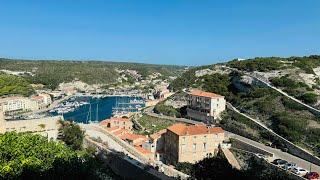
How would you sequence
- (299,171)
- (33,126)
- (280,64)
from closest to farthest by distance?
(33,126) < (299,171) < (280,64)

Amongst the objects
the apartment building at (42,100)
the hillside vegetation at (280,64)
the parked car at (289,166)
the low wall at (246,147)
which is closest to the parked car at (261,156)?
the low wall at (246,147)

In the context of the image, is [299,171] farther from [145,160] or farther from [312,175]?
[145,160]

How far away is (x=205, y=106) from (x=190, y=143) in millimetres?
14480

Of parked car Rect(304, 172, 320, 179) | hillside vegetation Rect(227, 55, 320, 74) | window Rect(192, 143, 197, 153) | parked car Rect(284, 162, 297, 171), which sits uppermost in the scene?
hillside vegetation Rect(227, 55, 320, 74)

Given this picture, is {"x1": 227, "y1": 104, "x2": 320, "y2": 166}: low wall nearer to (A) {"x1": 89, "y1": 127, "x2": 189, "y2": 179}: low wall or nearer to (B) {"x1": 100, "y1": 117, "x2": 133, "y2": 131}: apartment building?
(A) {"x1": 89, "y1": 127, "x2": 189, "y2": 179}: low wall

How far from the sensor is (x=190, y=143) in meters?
36.5

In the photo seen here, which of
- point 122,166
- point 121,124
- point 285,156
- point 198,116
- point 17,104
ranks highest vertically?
point 122,166

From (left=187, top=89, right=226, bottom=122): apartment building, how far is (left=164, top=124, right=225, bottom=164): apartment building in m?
10.8

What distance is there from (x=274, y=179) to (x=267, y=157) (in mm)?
16828

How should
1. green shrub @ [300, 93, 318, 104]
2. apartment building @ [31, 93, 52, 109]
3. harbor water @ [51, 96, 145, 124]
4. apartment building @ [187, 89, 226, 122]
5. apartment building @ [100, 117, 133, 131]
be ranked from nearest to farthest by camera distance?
1. green shrub @ [300, 93, 318, 104]
2. apartment building @ [187, 89, 226, 122]
3. apartment building @ [100, 117, 133, 131]
4. harbor water @ [51, 96, 145, 124]
5. apartment building @ [31, 93, 52, 109]

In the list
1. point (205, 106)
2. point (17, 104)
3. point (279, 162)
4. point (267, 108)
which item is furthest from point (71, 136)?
point (17, 104)

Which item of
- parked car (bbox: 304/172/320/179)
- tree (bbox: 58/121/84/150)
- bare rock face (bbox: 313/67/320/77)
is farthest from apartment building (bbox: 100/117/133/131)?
parked car (bbox: 304/172/320/179)

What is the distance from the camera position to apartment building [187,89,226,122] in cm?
4916

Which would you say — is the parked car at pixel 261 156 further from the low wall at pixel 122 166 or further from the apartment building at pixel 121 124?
the apartment building at pixel 121 124
